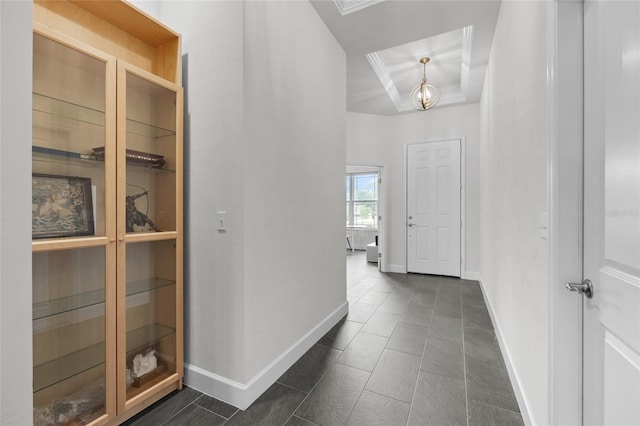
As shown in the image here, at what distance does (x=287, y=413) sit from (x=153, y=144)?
1.86 meters

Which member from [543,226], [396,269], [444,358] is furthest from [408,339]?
[396,269]

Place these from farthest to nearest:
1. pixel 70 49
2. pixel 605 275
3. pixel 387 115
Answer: pixel 387 115 < pixel 70 49 < pixel 605 275

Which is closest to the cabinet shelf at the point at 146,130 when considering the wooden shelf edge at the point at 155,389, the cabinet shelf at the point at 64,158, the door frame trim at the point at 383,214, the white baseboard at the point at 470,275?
the cabinet shelf at the point at 64,158

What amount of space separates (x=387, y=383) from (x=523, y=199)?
1500 millimetres

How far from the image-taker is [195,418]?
1.56 m

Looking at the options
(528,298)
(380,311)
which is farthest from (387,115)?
(528,298)

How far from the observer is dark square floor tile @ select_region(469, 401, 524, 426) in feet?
5.04

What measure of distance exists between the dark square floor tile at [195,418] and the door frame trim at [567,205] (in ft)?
5.41

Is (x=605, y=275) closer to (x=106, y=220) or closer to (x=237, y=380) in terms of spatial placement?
(x=237, y=380)

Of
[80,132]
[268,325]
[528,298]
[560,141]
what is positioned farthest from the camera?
[268,325]

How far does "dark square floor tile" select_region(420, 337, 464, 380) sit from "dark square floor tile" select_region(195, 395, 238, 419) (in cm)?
137

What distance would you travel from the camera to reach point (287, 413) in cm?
161

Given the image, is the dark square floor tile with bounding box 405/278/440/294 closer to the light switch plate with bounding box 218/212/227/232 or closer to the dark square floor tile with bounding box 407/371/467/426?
the dark square floor tile with bounding box 407/371/467/426
